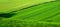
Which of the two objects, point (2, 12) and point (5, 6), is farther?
point (5, 6)

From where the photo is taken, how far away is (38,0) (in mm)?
11422

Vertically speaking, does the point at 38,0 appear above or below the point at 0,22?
above

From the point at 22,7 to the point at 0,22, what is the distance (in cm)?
343

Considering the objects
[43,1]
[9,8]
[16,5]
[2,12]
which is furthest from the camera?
[43,1]

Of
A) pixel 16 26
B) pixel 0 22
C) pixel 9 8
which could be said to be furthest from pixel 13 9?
pixel 16 26

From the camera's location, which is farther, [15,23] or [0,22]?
[0,22]

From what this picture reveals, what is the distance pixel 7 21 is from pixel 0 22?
12.3 inches

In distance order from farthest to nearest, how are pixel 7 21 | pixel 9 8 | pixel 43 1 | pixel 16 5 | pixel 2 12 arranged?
1. pixel 43 1
2. pixel 16 5
3. pixel 9 8
4. pixel 2 12
5. pixel 7 21

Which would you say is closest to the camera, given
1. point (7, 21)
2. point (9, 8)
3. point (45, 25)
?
point (45, 25)

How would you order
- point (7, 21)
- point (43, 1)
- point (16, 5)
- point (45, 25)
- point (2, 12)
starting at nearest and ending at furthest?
point (45, 25) < point (7, 21) < point (2, 12) < point (16, 5) < point (43, 1)

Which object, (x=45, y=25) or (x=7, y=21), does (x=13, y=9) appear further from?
(x=45, y=25)

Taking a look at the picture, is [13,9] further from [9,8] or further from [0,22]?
[0,22]

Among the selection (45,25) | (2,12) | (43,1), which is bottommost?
(45,25)

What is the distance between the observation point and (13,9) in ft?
28.8
